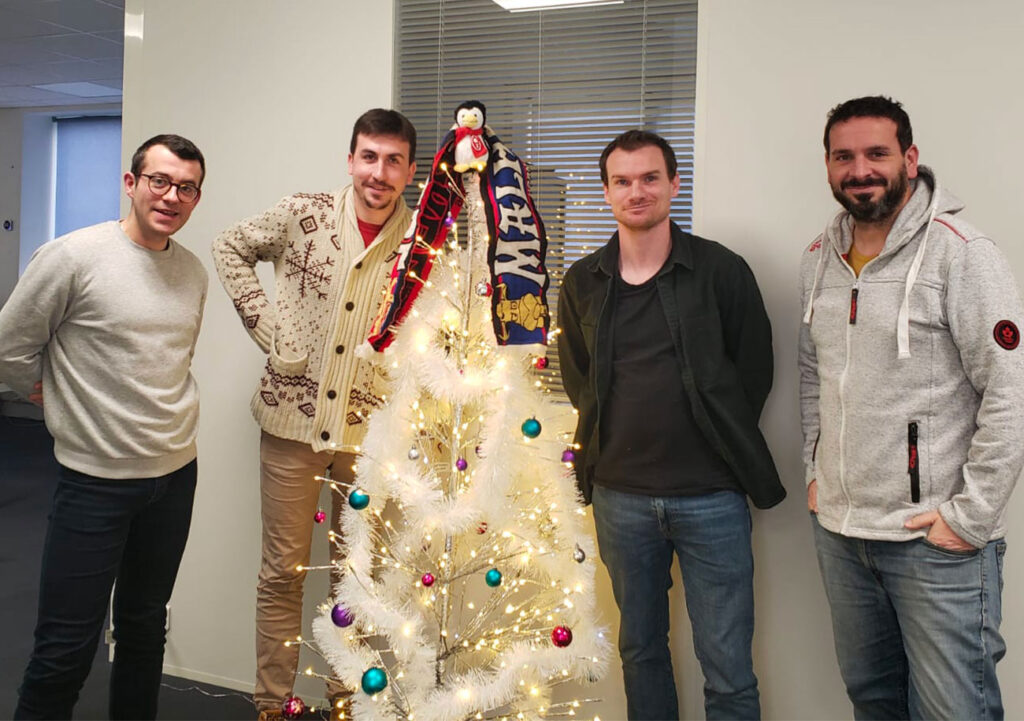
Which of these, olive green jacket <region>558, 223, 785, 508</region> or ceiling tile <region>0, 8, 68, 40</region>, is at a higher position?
ceiling tile <region>0, 8, 68, 40</region>

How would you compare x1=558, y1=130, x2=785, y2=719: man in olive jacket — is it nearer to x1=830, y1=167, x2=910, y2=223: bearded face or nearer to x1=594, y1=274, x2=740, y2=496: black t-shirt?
x1=594, y1=274, x2=740, y2=496: black t-shirt

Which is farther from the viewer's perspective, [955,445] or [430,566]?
[430,566]

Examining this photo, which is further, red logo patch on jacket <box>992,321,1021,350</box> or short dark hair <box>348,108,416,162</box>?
short dark hair <box>348,108,416,162</box>

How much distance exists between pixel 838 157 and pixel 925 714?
1366mm

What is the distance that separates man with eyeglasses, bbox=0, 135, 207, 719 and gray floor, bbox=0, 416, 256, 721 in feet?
3.11

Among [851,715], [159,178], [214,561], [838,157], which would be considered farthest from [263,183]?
[851,715]

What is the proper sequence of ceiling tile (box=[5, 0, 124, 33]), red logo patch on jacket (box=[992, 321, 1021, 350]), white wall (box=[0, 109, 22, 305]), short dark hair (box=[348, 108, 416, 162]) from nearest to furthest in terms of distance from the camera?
1. red logo patch on jacket (box=[992, 321, 1021, 350])
2. short dark hair (box=[348, 108, 416, 162])
3. ceiling tile (box=[5, 0, 124, 33])
4. white wall (box=[0, 109, 22, 305])

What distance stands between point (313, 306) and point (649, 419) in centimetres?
110

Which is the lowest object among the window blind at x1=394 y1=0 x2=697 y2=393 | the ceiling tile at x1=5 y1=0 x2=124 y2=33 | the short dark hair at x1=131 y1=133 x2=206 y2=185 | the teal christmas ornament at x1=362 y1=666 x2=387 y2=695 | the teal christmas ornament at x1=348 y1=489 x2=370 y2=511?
the teal christmas ornament at x1=362 y1=666 x2=387 y2=695

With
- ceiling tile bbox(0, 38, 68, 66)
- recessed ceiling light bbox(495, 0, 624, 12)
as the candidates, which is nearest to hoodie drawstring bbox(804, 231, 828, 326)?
recessed ceiling light bbox(495, 0, 624, 12)

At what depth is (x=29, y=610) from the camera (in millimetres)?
Answer: 3920

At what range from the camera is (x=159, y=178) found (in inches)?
89.7

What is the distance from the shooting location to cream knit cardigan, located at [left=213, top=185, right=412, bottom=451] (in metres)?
2.66

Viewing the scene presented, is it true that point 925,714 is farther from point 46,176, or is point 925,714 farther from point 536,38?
point 46,176
